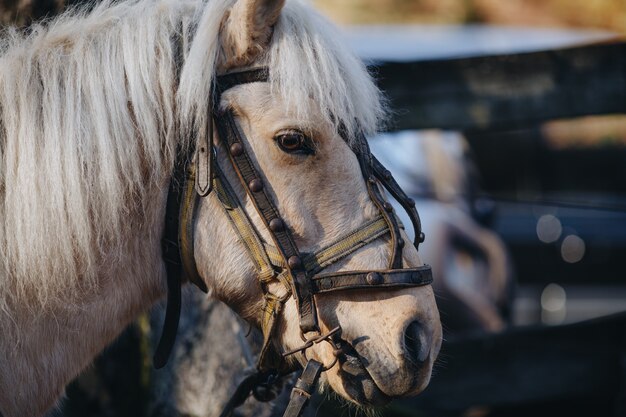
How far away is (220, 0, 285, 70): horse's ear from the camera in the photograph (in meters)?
2.16

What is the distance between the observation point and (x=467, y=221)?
7039 millimetres

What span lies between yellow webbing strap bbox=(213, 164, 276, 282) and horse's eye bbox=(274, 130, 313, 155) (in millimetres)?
182

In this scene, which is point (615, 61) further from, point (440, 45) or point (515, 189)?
point (515, 189)

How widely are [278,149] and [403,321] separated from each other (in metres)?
0.56

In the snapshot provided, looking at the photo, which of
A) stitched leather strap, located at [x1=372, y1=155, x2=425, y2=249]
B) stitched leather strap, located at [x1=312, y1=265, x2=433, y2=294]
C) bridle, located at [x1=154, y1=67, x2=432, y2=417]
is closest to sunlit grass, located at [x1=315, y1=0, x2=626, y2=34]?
stitched leather strap, located at [x1=372, y1=155, x2=425, y2=249]

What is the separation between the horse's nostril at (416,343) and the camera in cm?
211

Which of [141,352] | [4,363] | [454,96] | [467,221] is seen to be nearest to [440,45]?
Result: [467,221]

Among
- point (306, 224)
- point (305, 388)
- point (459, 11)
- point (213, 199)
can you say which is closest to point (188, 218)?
point (213, 199)

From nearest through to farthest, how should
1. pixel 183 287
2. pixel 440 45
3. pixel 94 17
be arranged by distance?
1. pixel 94 17
2. pixel 183 287
3. pixel 440 45

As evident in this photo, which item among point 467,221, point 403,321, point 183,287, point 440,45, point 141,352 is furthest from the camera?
point 440,45

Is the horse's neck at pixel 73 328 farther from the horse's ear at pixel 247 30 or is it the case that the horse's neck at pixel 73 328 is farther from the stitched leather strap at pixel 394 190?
the stitched leather strap at pixel 394 190

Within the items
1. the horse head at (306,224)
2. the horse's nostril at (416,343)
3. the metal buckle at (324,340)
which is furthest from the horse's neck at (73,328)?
the horse's nostril at (416,343)

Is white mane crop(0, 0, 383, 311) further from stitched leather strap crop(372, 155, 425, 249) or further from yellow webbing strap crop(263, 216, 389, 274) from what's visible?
yellow webbing strap crop(263, 216, 389, 274)

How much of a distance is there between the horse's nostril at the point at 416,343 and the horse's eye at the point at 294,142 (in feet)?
1.77
